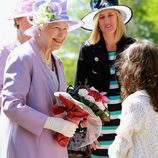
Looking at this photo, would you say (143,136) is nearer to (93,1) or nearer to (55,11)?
(55,11)

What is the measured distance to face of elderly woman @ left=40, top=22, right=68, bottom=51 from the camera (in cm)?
466

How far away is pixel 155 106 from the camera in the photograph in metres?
4.65

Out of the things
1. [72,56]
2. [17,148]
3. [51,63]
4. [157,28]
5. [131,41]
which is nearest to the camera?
[17,148]

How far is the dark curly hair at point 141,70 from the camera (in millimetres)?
4711

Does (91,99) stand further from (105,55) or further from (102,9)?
(102,9)

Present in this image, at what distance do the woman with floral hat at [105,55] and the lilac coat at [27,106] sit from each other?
123cm

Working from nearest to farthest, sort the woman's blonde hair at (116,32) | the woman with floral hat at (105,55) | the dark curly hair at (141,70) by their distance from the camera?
1. the dark curly hair at (141,70)
2. the woman with floral hat at (105,55)
3. the woman's blonde hair at (116,32)

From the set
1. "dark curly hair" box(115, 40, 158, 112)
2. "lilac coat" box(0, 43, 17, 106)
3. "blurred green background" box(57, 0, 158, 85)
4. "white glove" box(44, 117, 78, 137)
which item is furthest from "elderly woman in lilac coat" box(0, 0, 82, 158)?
"blurred green background" box(57, 0, 158, 85)

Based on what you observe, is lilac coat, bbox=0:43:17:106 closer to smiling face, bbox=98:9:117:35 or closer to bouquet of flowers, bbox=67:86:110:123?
bouquet of flowers, bbox=67:86:110:123

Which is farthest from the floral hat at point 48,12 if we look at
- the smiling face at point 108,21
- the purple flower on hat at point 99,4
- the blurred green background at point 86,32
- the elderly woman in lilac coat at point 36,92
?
the blurred green background at point 86,32

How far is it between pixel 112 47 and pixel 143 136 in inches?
59.5

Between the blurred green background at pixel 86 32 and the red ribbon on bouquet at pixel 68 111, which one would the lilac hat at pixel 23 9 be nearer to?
the red ribbon on bouquet at pixel 68 111

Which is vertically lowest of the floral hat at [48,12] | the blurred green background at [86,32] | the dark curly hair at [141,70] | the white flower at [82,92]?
the blurred green background at [86,32]

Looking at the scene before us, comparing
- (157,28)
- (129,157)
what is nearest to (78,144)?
(129,157)
